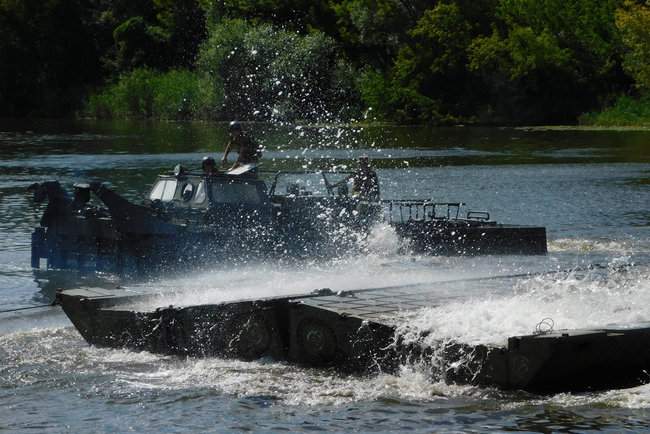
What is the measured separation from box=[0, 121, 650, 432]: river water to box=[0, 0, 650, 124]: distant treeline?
37.1 meters

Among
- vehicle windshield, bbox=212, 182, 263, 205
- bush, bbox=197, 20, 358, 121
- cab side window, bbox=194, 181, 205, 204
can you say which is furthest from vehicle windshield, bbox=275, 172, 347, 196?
bush, bbox=197, 20, 358, 121

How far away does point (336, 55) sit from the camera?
8731 cm

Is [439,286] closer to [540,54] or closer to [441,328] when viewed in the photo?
[441,328]

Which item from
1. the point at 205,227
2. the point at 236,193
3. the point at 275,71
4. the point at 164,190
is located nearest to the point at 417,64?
the point at 275,71

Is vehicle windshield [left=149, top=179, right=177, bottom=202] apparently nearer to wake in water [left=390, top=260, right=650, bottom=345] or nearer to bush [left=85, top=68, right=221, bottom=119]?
wake in water [left=390, top=260, right=650, bottom=345]

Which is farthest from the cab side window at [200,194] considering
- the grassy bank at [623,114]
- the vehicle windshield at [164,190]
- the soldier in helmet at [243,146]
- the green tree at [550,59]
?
the green tree at [550,59]

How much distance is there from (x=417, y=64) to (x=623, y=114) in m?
13.8

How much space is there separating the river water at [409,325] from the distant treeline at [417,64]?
122 feet

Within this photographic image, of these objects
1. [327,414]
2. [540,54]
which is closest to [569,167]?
[540,54]

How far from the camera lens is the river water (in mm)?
13305

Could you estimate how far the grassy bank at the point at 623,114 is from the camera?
74.2m

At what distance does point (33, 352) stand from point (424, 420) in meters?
5.88

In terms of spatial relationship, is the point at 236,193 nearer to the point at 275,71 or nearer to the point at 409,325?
the point at 409,325

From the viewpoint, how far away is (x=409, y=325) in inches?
577
